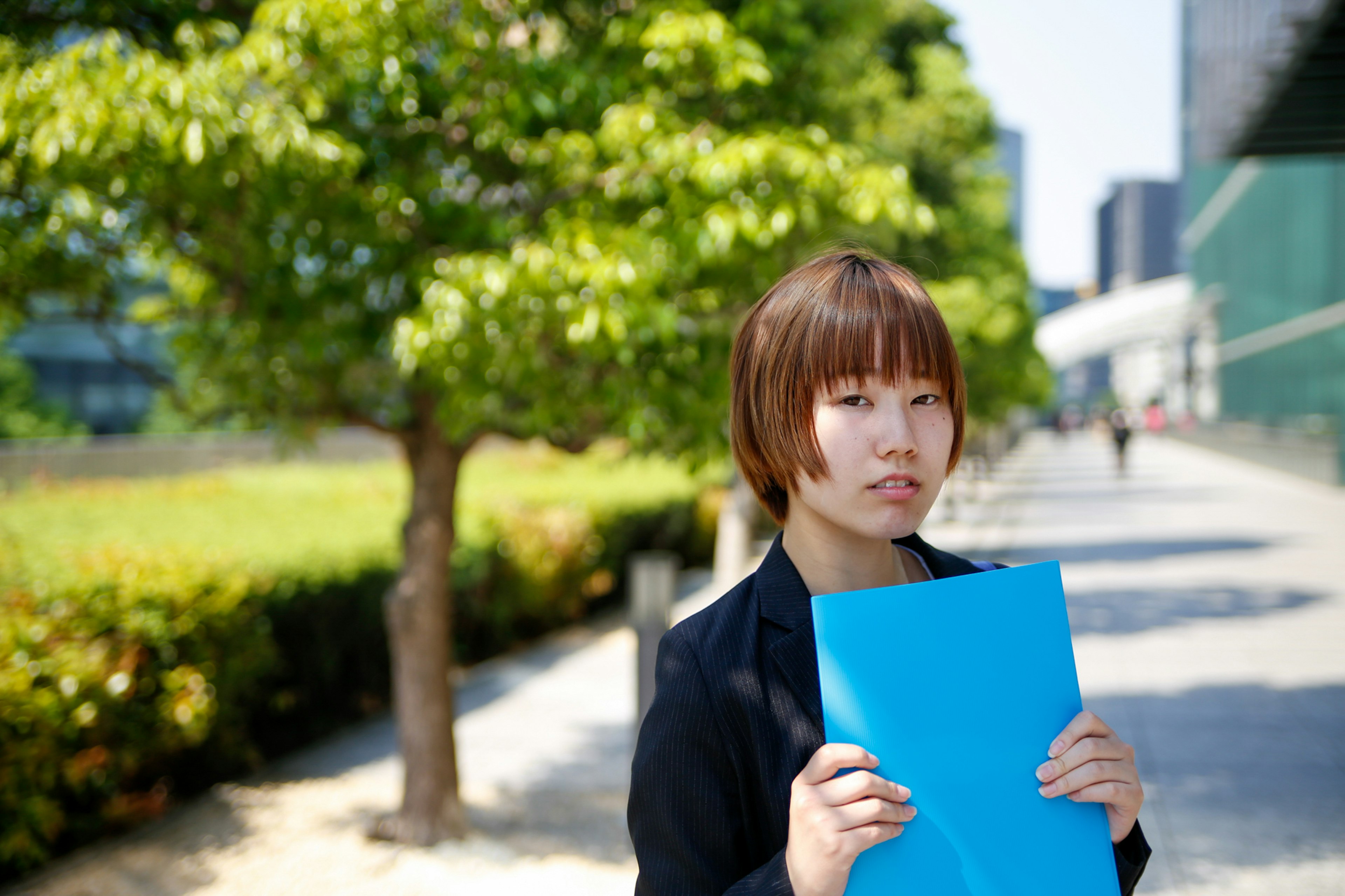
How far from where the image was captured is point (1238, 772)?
19.5 feet

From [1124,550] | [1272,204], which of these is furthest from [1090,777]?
[1272,204]

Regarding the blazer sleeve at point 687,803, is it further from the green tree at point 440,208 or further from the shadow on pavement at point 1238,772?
the shadow on pavement at point 1238,772

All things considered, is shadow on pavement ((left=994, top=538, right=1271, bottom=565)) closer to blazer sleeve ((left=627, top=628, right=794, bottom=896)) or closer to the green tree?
the green tree

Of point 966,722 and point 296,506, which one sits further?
point 296,506

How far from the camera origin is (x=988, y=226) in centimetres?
1873

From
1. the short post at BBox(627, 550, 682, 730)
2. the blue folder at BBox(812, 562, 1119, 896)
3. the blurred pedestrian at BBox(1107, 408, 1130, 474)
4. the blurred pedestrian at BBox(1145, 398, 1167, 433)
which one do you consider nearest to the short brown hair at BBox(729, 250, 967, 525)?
the blue folder at BBox(812, 562, 1119, 896)

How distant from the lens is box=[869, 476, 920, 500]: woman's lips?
4.07 feet

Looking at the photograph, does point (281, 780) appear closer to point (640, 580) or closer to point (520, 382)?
point (640, 580)

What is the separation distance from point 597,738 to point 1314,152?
10095 mm

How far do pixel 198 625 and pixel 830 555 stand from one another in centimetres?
525

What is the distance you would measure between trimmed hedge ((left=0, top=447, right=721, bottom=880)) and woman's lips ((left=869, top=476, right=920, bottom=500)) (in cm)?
364

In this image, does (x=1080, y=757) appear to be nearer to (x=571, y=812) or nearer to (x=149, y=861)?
(x=571, y=812)

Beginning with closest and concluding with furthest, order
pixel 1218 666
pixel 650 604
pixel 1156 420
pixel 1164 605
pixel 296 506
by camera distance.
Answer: pixel 650 604 < pixel 1218 666 < pixel 1164 605 < pixel 296 506 < pixel 1156 420

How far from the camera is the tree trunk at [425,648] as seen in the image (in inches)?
207
